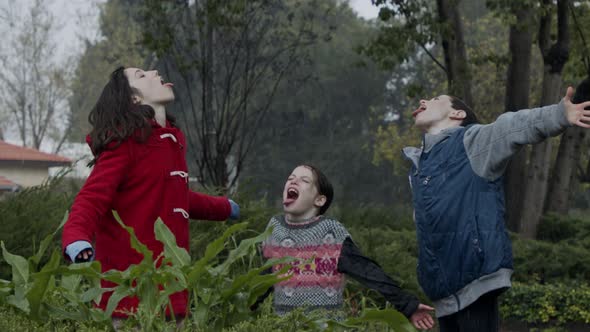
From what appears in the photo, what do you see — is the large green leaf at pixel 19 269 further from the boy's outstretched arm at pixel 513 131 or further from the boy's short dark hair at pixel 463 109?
the boy's short dark hair at pixel 463 109

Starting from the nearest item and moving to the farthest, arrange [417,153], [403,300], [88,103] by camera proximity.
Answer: [403,300] < [417,153] < [88,103]

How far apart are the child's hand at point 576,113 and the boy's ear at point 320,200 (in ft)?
4.04

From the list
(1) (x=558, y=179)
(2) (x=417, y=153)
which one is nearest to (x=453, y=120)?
(2) (x=417, y=153)

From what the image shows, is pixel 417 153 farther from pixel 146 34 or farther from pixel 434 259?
pixel 146 34

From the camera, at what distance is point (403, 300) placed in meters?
3.83

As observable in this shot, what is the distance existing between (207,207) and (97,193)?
779 millimetres

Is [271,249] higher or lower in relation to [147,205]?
lower

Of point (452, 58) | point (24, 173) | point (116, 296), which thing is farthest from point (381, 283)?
point (24, 173)

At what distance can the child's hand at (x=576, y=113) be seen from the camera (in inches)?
146

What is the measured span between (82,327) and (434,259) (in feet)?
7.79

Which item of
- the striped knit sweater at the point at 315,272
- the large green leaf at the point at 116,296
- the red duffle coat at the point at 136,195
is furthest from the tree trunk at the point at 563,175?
the large green leaf at the point at 116,296

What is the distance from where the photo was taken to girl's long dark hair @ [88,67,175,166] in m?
3.95

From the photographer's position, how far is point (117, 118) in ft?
13.2

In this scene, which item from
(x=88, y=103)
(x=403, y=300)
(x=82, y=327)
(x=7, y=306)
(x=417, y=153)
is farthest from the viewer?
(x=88, y=103)
